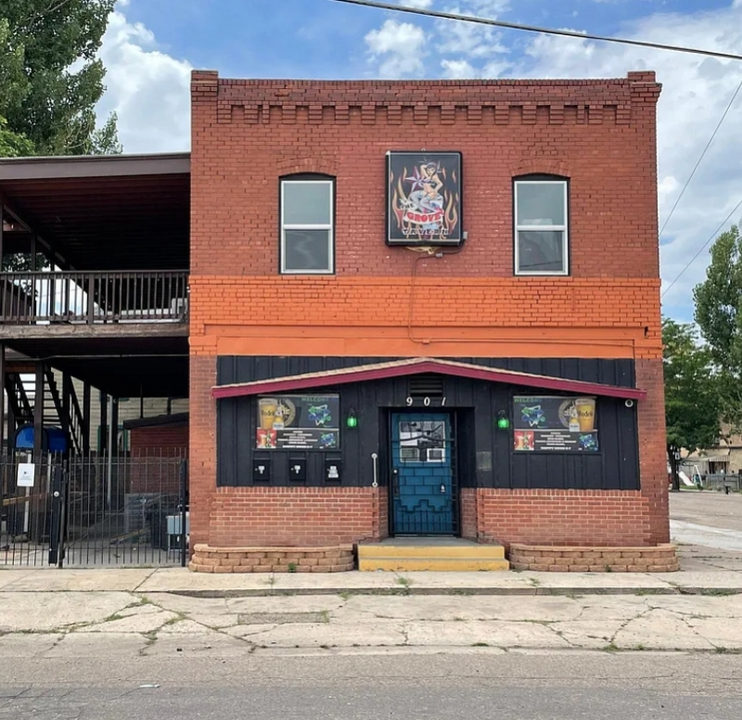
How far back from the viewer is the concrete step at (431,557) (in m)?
11.4

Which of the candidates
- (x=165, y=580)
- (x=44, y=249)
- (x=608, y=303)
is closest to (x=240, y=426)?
(x=165, y=580)

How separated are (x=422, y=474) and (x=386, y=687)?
658 centimetres

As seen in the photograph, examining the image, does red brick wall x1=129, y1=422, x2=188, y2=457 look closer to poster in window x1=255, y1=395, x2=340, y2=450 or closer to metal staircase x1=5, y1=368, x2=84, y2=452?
metal staircase x1=5, y1=368, x2=84, y2=452

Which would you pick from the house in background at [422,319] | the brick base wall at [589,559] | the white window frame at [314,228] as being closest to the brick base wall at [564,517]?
the house in background at [422,319]

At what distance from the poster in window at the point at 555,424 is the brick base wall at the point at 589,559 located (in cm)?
151

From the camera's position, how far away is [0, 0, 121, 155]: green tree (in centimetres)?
2489


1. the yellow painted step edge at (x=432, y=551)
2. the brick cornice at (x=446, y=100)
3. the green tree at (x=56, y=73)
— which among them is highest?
the green tree at (x=56, y=73)

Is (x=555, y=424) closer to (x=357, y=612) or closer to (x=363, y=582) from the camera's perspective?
(x=363, y=582)

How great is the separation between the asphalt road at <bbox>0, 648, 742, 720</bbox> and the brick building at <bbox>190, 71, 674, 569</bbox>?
4.78 meters

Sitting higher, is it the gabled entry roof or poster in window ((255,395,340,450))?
the gabled entry roof

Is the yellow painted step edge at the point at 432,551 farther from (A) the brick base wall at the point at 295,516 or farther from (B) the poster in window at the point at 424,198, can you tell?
(B) the poster in window at the point at 424,198

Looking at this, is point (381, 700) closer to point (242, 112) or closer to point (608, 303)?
point (608, 303)

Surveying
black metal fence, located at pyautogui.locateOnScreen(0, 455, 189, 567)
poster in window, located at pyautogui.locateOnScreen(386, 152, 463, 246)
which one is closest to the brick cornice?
poster in window, located at pyautogui.locateOnScreen(386, 152, 463, 246)

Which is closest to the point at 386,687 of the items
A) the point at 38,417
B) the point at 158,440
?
the point at 38,417
